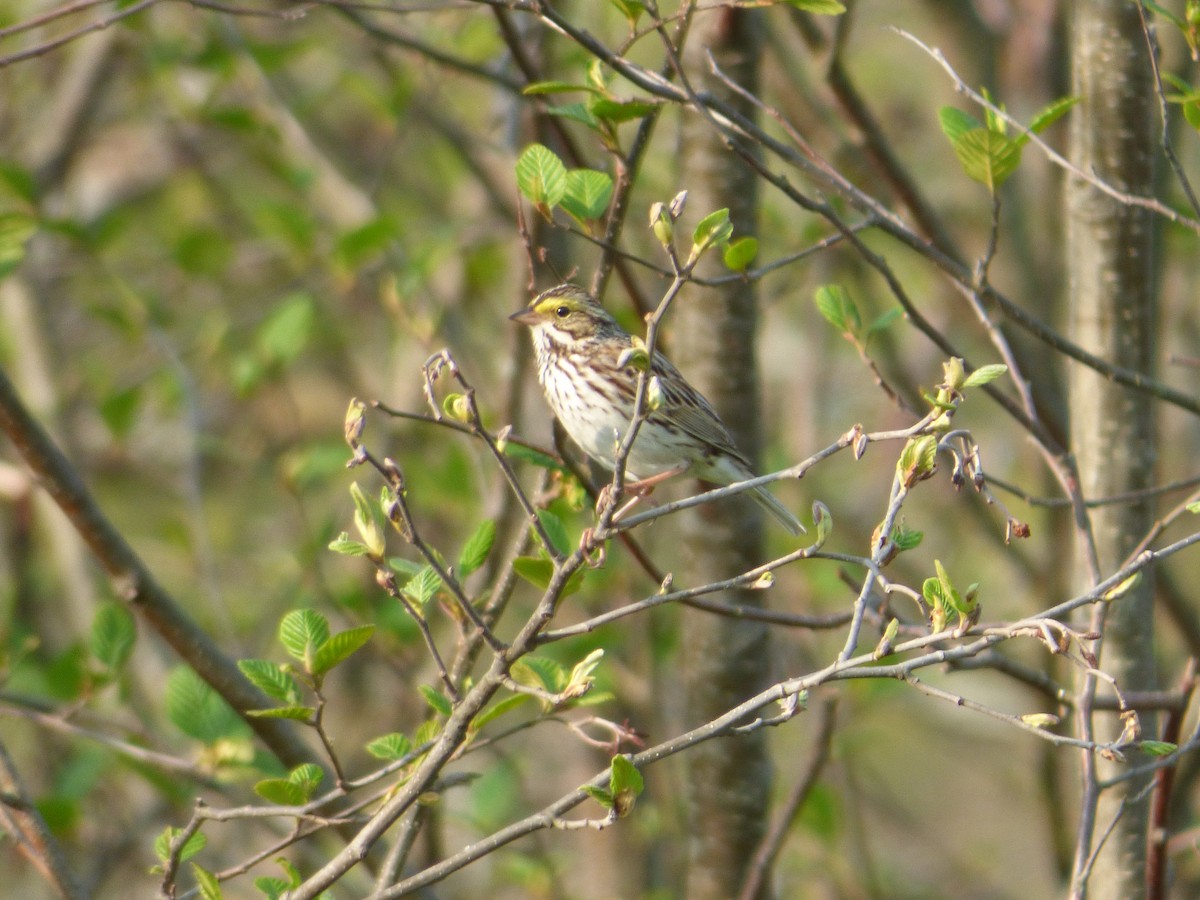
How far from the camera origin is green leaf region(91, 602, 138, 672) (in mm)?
3328

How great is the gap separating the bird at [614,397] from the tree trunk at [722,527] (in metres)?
0.10

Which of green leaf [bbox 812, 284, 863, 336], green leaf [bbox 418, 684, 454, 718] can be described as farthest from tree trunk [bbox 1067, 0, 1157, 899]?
green leaf [bbox 418, 684, 454, 718]

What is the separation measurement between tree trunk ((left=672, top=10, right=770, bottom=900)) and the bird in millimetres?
99

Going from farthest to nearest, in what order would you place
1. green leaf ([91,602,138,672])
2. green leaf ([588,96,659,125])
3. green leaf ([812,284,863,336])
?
1. green leaf ([91,602,138,672])
2. green leaf ([812,284,863,336])
3. green leaf ([588,96,659,125])

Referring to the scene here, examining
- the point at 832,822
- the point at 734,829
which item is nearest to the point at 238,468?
the point at 832,822

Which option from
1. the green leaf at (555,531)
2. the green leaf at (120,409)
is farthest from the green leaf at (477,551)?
the green leaf at (120,409)

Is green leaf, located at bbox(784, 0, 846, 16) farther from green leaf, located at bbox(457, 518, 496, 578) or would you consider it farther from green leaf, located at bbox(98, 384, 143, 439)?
green leaf, located at bbox(98, 384, 143, 439)

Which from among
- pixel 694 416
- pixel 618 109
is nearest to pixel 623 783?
pixel 618 109

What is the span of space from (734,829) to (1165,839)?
1126mm

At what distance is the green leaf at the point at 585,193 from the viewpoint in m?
2.57

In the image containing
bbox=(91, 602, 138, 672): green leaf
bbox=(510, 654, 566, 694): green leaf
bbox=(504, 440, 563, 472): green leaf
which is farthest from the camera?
bbox=(91, 602, 138, 672): green leaf

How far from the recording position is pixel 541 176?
246 cm

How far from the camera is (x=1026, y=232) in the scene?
18.2ft

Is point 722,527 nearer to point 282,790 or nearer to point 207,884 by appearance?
point 282,790
